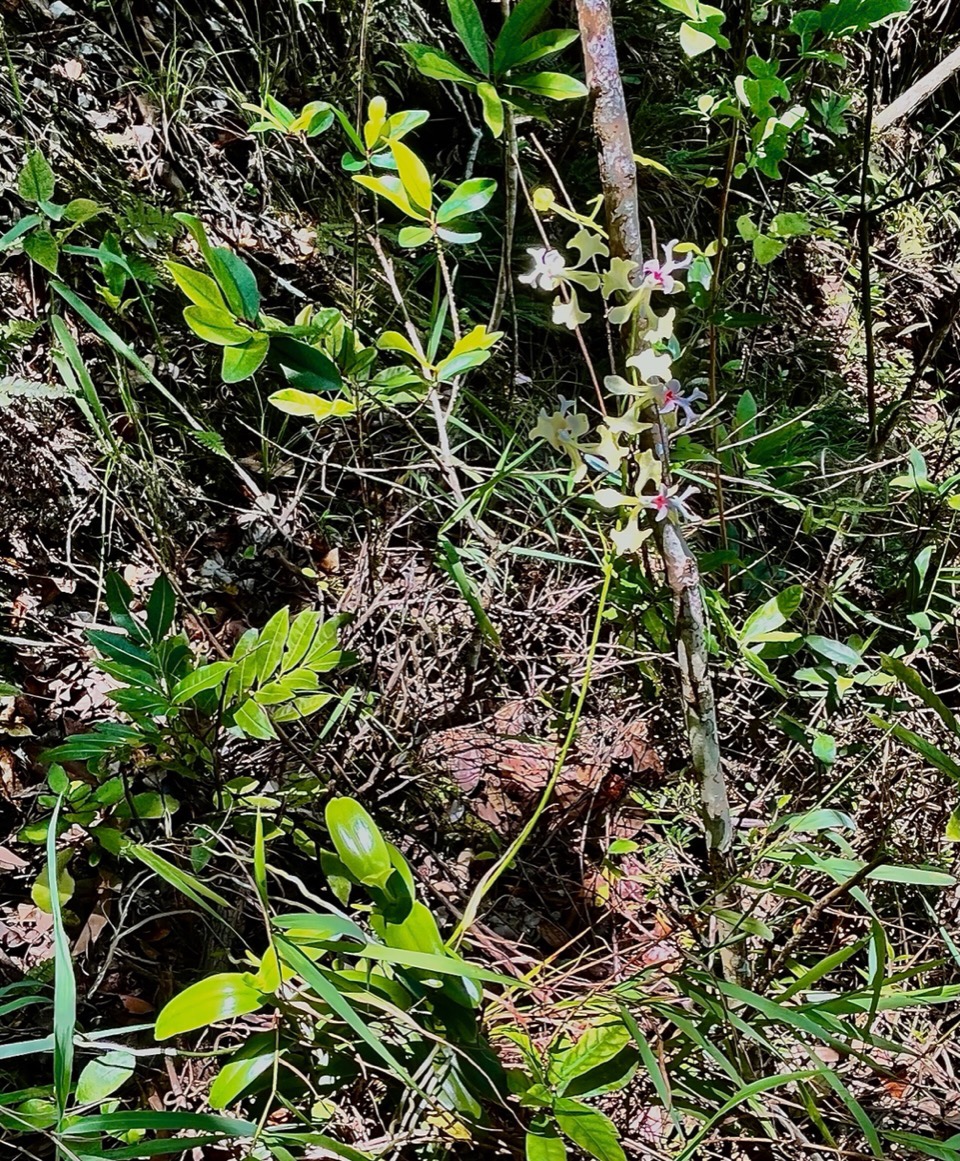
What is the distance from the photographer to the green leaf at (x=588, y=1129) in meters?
0.72

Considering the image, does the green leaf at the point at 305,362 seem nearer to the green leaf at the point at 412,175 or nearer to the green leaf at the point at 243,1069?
the green leaf at the point at 412,175

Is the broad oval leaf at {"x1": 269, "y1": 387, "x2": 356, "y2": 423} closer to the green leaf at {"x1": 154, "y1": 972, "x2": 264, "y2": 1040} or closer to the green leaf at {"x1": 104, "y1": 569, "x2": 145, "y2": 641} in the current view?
the green leaf at {"x1": 104, "y1": 569, "x2": 145, "y2": 641}

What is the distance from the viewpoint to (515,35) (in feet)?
2.59

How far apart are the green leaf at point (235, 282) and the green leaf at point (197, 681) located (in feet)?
1.07

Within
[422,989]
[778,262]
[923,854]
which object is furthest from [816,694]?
[778,262]

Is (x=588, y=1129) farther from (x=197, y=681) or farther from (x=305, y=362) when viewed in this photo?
(x=305, y=362)

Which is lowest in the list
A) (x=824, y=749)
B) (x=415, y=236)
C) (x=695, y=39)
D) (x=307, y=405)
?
(x=824, y=749)

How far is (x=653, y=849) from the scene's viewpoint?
1189mm

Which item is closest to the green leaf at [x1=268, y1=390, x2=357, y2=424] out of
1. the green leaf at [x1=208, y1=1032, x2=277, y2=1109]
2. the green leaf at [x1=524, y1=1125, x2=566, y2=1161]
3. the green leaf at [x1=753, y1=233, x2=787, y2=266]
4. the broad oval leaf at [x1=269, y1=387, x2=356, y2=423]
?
the broad oval leaf at [x1=269, y1=387, x2=356, y2=423]

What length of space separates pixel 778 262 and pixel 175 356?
106 centimetres

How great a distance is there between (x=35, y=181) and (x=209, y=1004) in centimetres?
83

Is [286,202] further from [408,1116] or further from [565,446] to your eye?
[408,1116]

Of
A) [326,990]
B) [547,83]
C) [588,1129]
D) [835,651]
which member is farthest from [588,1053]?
[547,83]

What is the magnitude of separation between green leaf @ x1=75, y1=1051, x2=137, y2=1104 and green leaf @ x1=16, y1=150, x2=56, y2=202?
0.84 metres
